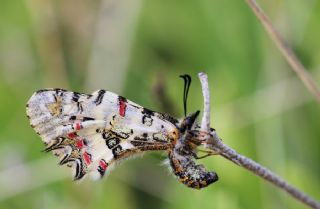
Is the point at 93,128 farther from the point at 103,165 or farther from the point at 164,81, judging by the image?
the point at 164,81

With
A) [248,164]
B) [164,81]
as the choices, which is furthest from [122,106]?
[164,81]

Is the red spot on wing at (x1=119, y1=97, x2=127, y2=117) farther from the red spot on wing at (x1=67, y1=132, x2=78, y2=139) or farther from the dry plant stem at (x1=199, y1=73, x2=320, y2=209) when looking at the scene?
the dry plant stem at (x1=199, y1=73, x2=320, y2=209)

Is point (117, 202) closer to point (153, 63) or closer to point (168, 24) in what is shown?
point (153, 63)

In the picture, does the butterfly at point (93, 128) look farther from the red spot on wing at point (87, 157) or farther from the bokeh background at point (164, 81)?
the bokeh background at point (164, 81)

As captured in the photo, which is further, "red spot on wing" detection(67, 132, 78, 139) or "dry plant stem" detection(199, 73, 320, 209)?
"red spot on wing" detection(67, 132, 78, 139)

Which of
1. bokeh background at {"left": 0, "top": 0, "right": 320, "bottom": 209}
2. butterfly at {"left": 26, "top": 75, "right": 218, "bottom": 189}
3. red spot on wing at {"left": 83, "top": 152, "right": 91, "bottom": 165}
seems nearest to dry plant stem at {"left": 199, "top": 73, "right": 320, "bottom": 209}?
butterfly at {"left": 26, "top": 75, "right": 218, "bottom": 189}
